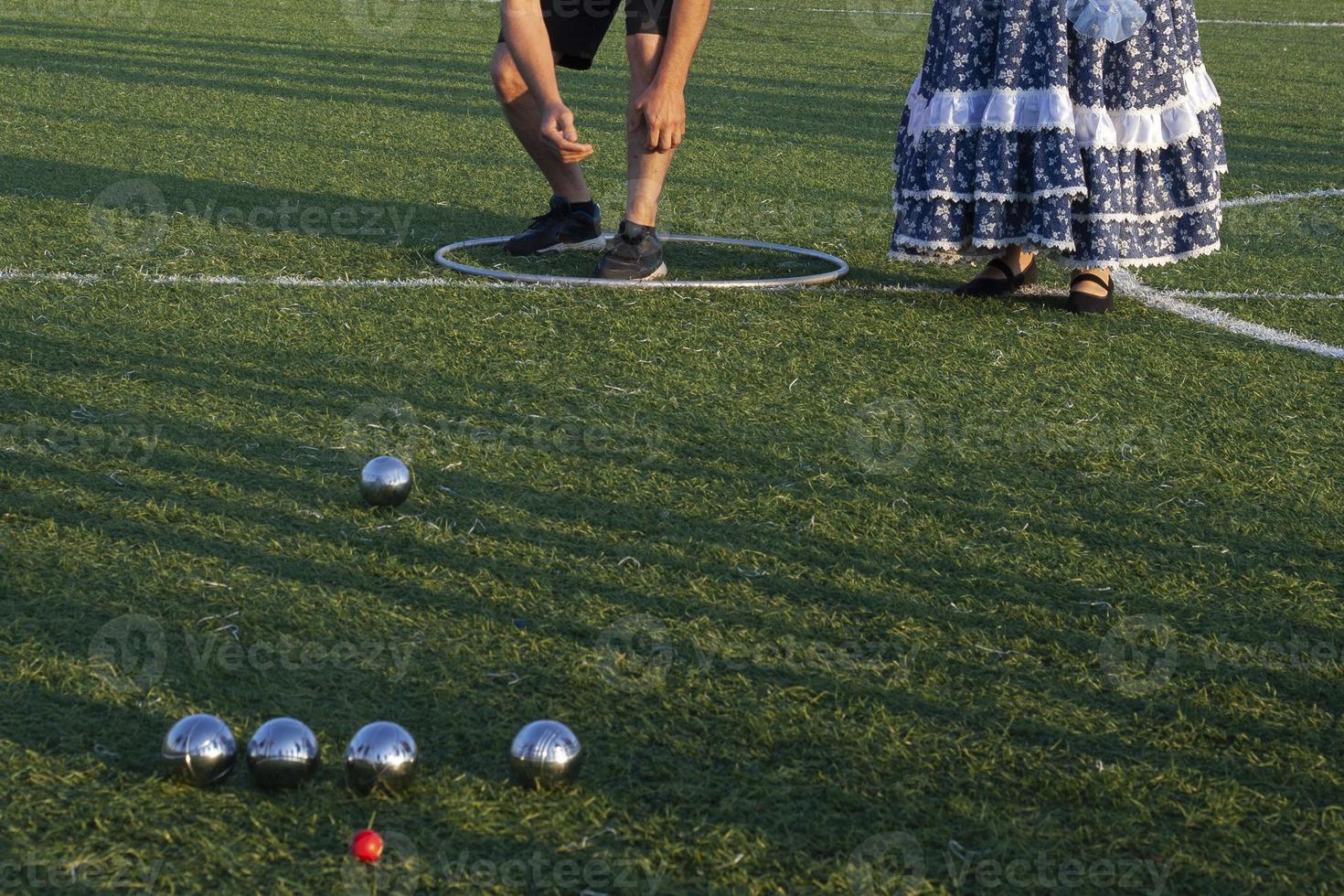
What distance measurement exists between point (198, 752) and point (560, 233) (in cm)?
411

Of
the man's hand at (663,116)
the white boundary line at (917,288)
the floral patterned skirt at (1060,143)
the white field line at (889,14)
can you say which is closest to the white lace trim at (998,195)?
the floral patterned skirt at (1060,143)

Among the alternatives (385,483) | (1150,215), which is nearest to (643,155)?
(1150,215)

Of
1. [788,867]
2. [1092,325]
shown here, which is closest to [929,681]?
[788,867]

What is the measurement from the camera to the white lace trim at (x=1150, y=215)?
5.29m

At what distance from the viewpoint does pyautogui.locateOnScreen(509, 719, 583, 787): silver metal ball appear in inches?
89.9

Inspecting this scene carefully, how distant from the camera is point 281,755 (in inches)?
88.6

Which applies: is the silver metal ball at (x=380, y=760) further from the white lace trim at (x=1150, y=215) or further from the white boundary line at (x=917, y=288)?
the white lace trim at (x=1150, y=215)

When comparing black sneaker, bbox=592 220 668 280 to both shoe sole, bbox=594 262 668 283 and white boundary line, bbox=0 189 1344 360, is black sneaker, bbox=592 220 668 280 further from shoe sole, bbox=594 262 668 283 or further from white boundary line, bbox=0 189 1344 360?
white boundary line, bbox=0 189 1344 360

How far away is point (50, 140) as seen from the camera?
8.10 meters

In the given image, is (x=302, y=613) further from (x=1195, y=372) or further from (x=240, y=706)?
(x=1195, y=372)

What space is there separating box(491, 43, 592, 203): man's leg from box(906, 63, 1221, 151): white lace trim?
4.53 ft

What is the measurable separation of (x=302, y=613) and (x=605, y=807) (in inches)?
32.5

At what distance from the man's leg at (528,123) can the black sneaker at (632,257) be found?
589 mm

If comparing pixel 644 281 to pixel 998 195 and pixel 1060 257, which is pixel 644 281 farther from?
pixel 1060 257
